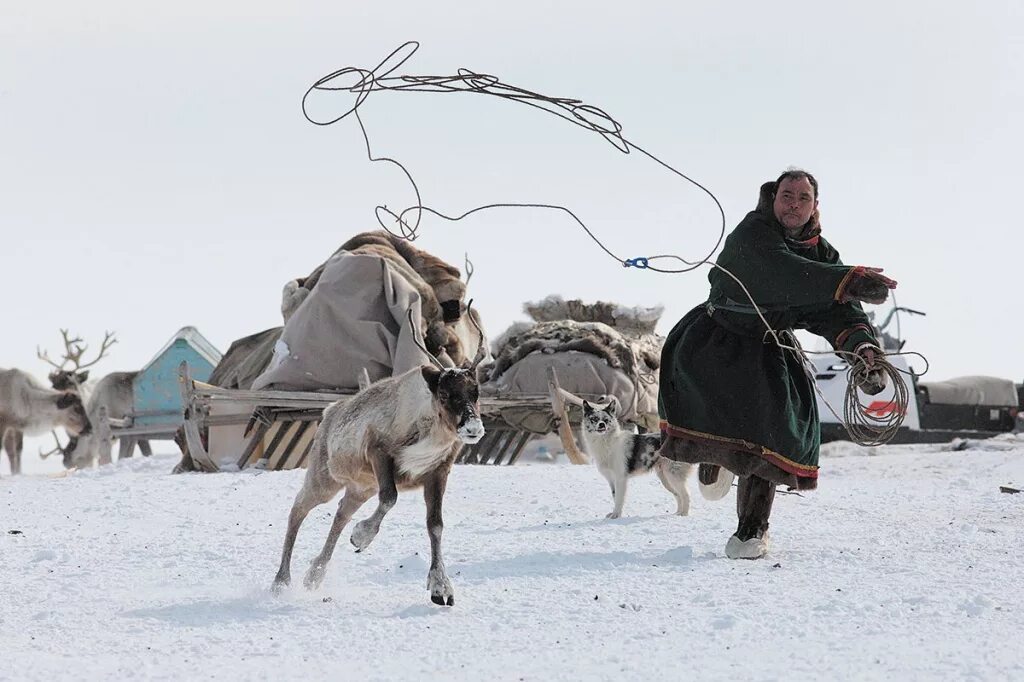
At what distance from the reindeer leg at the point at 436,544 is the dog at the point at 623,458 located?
322cm

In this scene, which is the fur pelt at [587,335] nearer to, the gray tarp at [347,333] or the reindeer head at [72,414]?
the gray tarp at [347,333]

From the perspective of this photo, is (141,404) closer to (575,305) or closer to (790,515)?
(575,305)

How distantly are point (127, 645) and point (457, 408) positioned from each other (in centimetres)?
153

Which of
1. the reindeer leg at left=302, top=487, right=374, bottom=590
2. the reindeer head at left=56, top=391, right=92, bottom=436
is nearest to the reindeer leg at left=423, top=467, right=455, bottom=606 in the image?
the reindeer leg at left=302, top=487, right=374, bottom=590

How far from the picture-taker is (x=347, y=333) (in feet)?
43.7

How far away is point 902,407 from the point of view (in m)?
6.05

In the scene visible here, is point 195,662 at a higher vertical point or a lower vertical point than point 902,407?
lower

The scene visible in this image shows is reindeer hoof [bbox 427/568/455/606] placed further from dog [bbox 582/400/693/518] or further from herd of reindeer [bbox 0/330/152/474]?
herd of reindeer [bbox 0/330/152/474]

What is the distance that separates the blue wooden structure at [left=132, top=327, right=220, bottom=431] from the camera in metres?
23.7

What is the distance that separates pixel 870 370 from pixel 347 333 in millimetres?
8032

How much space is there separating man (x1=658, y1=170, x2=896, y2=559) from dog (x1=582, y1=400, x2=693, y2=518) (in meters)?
1.96

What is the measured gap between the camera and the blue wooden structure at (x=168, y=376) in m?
23.7

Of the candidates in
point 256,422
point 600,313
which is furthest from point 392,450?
point 600,313

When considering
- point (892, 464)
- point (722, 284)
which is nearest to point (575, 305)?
point (892, 464)
